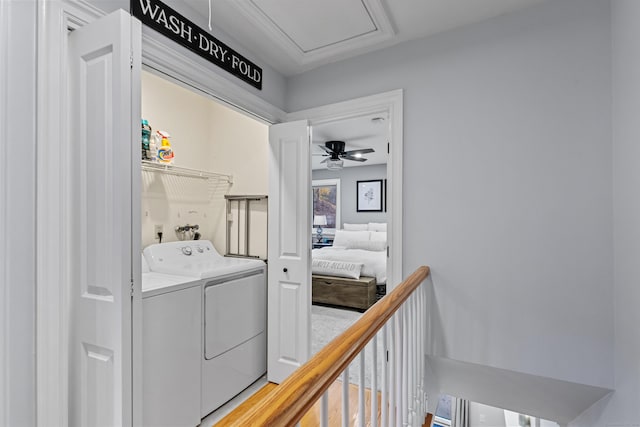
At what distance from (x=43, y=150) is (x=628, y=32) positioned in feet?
8.25

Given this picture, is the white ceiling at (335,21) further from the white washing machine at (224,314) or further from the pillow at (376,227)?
the pillow at (376,227)

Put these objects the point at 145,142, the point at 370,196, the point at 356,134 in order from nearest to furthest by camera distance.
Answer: the point at 145,142, the point at 356,134, the point at 370,196

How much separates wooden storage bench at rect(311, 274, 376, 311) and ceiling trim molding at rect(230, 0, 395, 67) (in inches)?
112

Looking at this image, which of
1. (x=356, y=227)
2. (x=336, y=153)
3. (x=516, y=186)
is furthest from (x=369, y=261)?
(x=516, y=186)

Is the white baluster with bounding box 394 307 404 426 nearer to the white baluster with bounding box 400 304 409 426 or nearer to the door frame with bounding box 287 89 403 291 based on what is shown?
the white baluster with bounding box 400 304 409 426

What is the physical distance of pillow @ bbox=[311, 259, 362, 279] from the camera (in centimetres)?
425

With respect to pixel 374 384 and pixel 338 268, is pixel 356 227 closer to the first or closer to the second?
pixel 338 268

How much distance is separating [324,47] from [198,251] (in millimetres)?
1908

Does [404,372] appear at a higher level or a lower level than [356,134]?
lower

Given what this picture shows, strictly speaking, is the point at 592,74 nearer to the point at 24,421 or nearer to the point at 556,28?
the point at 556,28

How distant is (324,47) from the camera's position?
2.16 metres

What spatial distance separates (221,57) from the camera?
1904 mm

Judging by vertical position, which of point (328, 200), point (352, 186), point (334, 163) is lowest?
point (328, 200)

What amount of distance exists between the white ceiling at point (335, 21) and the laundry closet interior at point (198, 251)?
50 cm
